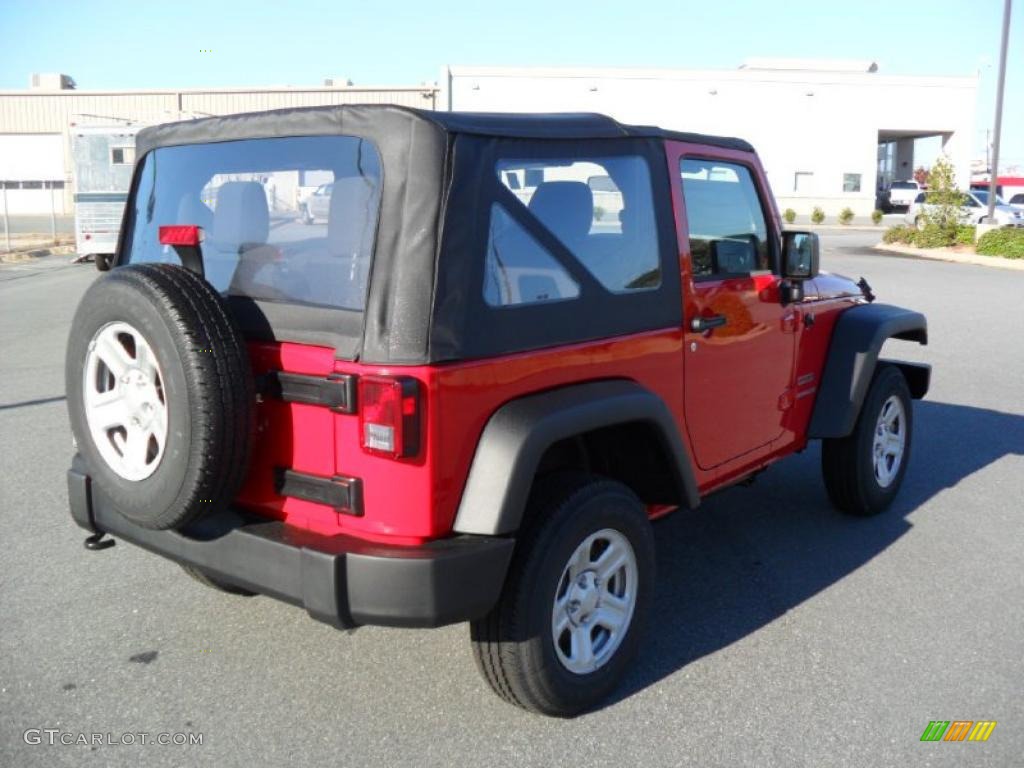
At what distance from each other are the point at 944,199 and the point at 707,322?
85.5 feet

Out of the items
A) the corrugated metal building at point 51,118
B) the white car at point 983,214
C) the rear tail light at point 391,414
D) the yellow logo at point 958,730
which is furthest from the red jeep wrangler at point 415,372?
the corrugated metal building at point 51,118

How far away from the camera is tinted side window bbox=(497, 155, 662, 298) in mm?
3217

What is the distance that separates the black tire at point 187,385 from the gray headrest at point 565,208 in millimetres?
1053

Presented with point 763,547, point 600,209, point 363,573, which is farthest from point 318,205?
point 763,547

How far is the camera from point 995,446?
6766 millimetres

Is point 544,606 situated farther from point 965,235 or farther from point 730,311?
point 965,235

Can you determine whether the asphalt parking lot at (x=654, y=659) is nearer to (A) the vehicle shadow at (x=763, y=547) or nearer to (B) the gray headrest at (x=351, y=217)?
(A) the vehicle shadow at (x=763, y=547)

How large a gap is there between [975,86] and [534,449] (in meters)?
52.1

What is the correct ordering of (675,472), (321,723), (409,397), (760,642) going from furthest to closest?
(760,642), (675,472), (321,723), (409,397)

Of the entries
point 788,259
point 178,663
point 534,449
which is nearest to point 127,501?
point 178,663

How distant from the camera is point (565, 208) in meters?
3.32

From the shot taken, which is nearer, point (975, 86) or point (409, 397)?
point (409, 397)

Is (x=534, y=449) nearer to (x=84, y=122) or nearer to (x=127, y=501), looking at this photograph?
(x=127, y=501)

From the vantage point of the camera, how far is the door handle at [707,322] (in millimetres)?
3779
